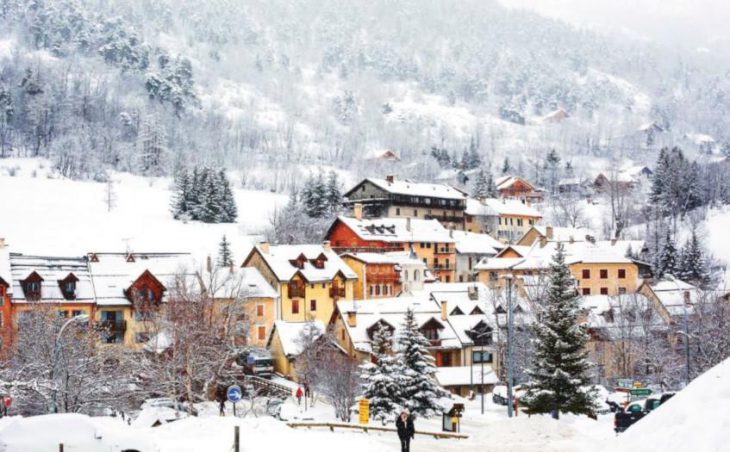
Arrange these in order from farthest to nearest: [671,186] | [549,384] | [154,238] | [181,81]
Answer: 1. [181,81]
2. [671,186]
3. [154,238]
4. [549,384]

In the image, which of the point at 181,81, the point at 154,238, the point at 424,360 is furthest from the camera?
the point at 181,81

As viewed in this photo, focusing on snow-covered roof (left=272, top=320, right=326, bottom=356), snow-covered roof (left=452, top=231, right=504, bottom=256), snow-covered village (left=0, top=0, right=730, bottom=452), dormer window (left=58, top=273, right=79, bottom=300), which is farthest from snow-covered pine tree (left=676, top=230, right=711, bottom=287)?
dormer window (left=58, top=273, right=79, bottom=300)

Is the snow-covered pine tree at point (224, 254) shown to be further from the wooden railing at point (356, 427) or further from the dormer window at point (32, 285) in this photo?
the wooden railing at point (356, 427)

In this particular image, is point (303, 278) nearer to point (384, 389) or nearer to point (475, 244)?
point (384, 389)

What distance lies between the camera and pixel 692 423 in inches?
336

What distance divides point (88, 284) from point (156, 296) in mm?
5117

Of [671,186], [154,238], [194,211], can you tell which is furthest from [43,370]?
[671,186]

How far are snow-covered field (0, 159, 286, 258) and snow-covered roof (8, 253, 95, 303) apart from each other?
14.9 m

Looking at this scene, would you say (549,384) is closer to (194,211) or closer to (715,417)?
(715,417)

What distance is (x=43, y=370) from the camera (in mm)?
Result: 35969

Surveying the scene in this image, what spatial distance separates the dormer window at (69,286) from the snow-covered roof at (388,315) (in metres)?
19.8

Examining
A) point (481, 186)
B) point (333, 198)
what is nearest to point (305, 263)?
point (333, 198)

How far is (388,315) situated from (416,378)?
67.6 ft

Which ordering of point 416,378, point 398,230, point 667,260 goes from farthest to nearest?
point 398,230
point 667,260
point 416,378
